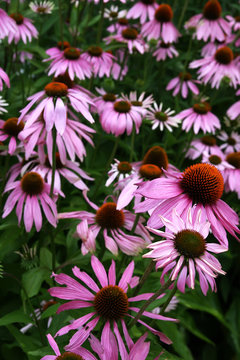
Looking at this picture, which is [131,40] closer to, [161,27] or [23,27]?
[161,27]

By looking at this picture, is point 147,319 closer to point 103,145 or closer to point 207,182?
A: point 207,182

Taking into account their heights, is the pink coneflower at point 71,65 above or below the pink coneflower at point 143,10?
below

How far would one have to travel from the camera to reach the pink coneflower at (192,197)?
0.77m

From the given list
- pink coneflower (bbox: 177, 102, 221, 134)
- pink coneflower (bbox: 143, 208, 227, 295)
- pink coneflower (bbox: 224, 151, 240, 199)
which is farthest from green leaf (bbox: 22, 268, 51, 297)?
pink coneflower (bbox: 177, 102, 221, 134)

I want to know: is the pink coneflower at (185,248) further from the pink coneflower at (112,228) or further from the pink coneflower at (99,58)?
the pink coneflower at (99,58)

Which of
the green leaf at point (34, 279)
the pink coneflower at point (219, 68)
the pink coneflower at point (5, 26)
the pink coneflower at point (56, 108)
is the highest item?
the pink coneflower at point (5, 26)

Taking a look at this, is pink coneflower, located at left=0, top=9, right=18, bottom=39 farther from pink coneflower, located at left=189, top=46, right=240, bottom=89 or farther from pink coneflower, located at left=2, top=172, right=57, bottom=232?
pink coneflower, located at left=189, top=46, right=240, bottom=89

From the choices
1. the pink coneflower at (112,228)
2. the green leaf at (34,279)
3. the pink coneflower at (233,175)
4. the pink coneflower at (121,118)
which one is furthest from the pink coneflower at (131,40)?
the green leaf at (34,279)

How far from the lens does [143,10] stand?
2.37 meters

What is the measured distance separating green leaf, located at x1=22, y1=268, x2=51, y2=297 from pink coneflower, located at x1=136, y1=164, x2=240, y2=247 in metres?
0.51

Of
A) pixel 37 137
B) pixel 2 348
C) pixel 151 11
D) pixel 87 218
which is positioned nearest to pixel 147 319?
pixel 87 218

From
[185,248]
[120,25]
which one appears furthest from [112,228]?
[120,25]

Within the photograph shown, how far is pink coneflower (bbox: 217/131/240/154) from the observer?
82.4 inches

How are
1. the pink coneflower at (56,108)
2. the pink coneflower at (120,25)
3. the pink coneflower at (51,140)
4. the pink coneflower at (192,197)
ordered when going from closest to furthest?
the pink coneflower at (192,197) → the pink coneflower at (56,108) → the pink coneflower at (51,140) → the pink coneflower at (120,25)
